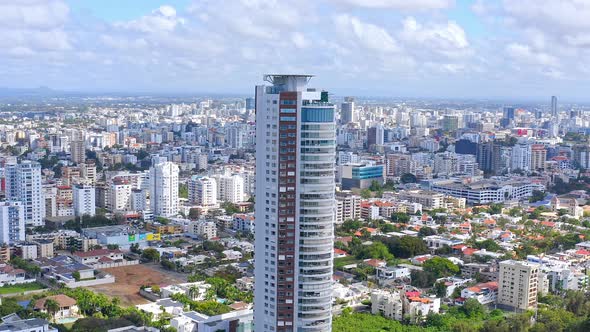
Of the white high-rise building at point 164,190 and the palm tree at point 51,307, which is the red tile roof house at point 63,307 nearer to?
the palm tree at point 51,307

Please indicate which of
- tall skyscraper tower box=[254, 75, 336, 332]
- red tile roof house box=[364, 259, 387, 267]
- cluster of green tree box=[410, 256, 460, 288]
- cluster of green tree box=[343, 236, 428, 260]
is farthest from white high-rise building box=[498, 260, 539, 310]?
tall skyscraper tower box=[254, 75, 336, 332]

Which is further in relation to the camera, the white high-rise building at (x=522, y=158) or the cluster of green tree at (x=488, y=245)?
the white high-rise building at (x=522, y=158)

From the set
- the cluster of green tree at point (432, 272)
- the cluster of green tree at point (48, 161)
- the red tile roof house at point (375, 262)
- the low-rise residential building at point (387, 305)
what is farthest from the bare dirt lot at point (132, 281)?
the cluster of green tree at point (48, 161)

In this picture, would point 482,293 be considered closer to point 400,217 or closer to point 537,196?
point 400,217

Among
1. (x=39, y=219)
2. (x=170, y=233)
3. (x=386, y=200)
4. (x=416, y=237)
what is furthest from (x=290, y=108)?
(x=386, y=200)

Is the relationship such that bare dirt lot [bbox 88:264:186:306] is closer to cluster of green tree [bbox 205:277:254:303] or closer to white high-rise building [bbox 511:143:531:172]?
cluster of green tree [bbox 205:277:254:303]

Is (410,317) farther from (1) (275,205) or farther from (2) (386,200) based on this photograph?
(2) (386,200)
